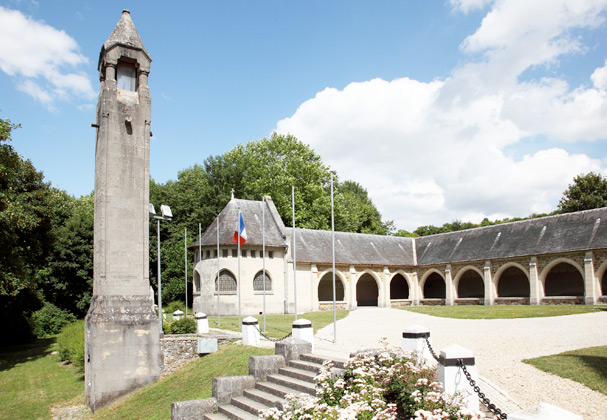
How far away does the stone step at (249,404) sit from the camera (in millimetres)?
8695

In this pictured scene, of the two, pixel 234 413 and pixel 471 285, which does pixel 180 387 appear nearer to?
Answer: pixel 234 413

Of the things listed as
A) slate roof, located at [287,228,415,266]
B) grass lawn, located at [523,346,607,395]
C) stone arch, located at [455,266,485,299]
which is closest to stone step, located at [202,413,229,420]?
grass lawn, located at [523,346,607,395]

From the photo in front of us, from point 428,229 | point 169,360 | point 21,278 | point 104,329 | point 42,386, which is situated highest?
point 428,229

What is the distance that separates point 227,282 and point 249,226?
4082 millimetres

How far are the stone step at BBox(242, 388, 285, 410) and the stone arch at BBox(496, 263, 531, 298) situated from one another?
94.0 ft

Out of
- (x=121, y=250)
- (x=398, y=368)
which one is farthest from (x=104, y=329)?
(x=398, y=368)

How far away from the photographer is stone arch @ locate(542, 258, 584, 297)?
3194 cm

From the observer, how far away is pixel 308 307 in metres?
31.4

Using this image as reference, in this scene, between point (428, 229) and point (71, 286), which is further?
point (428, 229)

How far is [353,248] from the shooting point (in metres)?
34.9

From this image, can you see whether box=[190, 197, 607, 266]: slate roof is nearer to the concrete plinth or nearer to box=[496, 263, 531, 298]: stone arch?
box=[496, 263, 531, 298]: stone arch

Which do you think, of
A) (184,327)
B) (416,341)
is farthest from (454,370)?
(184,327)

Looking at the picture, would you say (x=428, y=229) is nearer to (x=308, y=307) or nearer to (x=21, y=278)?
(x=308, y=307)

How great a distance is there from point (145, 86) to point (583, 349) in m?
13.8
